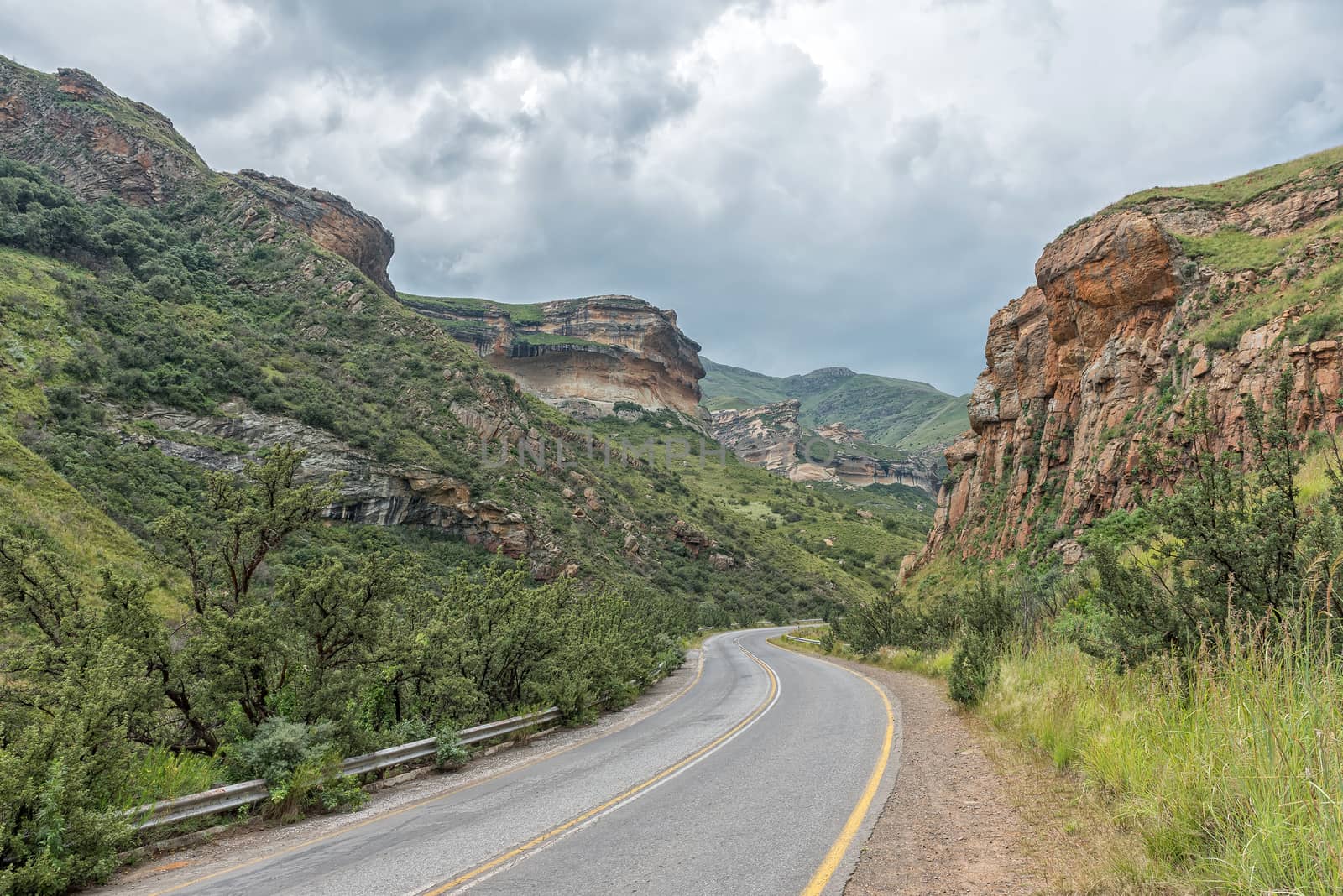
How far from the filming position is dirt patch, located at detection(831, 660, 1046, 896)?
465cm

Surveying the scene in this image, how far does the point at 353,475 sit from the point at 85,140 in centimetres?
6575

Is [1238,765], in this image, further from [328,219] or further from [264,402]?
[328,219]

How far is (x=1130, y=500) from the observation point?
25.6 meters

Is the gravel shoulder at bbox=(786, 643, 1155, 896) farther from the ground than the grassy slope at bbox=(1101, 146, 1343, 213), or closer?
closer

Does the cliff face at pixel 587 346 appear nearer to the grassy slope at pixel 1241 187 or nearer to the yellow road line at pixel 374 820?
the grassy slope at pixel 1241 187

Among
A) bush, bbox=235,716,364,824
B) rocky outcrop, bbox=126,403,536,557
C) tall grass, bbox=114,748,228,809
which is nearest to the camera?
tall grass, bbox=114,748,228,809

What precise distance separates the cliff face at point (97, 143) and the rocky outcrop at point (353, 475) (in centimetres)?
4886

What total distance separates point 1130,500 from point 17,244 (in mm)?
76322

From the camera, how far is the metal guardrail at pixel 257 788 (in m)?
6.50

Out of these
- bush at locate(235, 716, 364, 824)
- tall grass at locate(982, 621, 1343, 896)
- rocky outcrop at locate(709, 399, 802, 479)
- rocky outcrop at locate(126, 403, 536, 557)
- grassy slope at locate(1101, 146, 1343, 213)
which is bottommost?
bush at locate(235, 716, 364, 824)

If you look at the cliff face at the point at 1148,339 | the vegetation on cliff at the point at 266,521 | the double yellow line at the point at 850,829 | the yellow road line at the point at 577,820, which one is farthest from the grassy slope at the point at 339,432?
the cliff face at the point at 1148,339

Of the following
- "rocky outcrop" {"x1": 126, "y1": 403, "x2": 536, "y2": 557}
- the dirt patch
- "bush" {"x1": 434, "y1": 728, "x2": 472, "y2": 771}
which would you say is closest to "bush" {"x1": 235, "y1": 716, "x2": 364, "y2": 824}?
"bush" {"x1": 434, "y1": 728, "x2": 472, "y2": 771}

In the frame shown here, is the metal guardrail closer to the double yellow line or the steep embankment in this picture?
the double yellow line

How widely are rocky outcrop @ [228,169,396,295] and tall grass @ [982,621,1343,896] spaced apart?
99880mm
